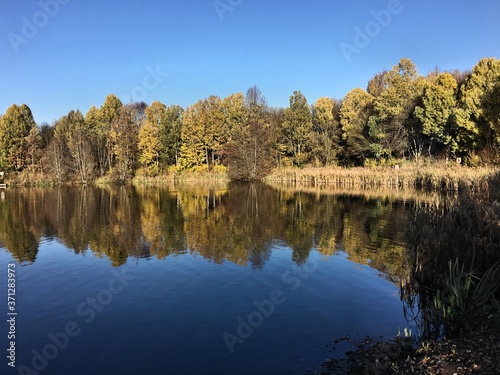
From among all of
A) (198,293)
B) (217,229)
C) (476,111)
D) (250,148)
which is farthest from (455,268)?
(250,148)

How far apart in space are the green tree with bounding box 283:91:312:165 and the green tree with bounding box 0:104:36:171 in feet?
114

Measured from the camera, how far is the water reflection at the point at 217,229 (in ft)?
39.3

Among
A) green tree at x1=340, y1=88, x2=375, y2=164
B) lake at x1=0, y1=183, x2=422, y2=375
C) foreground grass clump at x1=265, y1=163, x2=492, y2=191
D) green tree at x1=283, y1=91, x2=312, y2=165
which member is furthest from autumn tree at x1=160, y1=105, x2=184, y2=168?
lake at x1=0, y1=183, x2=422, y2=375

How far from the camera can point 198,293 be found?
828 cm

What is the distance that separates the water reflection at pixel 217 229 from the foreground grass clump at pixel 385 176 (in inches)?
258

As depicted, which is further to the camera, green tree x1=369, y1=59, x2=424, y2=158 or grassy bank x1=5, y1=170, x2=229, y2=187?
grassy bank x1=5, y1=170, x2=229, y2=187

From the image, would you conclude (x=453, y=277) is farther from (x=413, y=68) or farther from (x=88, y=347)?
(x=413, y=68)

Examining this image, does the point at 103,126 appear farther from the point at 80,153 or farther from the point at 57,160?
the point at 57,160

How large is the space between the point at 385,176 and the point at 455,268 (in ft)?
103

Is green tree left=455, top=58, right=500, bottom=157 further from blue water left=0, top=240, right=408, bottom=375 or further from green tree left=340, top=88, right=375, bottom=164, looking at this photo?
blue water left=0, top=240, right=408, bottom=375

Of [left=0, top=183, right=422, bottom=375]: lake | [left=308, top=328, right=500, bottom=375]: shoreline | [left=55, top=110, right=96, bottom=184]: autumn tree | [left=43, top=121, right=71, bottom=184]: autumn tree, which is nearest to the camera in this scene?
[left=308, top=328, right=500, bottom=375]: shoreline

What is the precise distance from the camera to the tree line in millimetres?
42656

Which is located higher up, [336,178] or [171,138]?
[171,138]

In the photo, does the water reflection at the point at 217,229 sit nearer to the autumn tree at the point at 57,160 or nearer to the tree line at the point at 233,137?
the tree line at the point at 233,137
